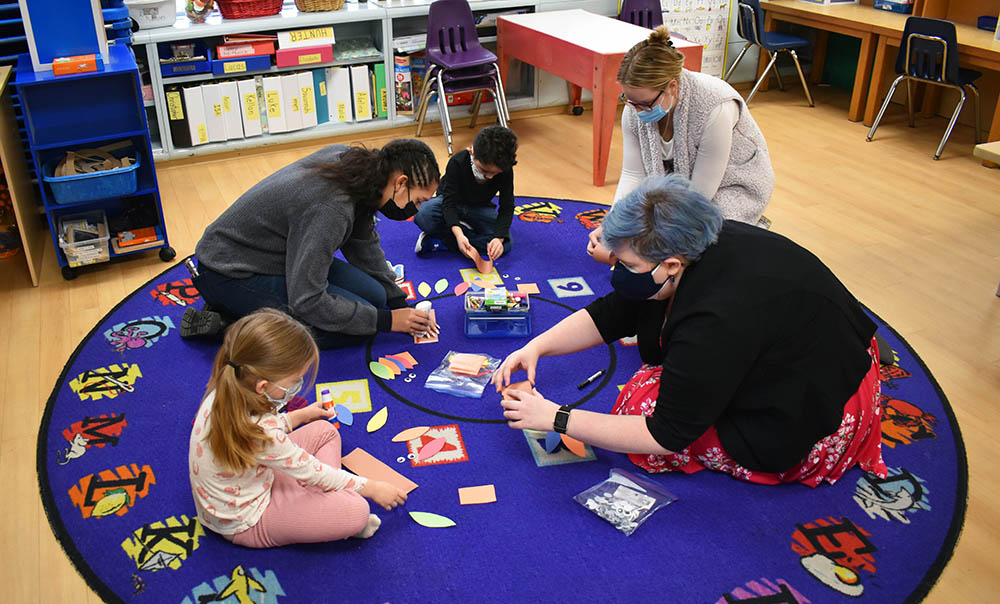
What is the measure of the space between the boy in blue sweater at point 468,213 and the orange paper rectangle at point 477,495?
4.44ft

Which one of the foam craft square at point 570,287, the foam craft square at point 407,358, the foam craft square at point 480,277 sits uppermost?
the foam craft square at point 480,277

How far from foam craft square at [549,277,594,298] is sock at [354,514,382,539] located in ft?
4.75

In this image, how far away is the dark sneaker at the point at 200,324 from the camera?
2.89 m

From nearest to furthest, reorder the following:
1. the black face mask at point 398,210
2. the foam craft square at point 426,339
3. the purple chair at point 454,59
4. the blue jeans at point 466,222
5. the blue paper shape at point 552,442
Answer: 1. the blue paper shape at point 552,442
2. the black face mask at point 398,210
3. the foam craft square at point 426,339
4. the blue jeans at point 466,222
5. the purple chair at point 454,59

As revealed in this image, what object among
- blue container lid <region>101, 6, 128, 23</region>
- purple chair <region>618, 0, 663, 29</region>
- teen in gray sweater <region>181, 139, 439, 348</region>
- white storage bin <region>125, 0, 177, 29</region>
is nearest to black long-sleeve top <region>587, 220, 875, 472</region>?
teen in gray sweater <region>181, 139, 439, 348</region>

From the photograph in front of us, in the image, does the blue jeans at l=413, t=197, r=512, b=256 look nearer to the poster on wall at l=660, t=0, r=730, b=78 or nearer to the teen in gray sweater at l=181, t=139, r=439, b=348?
the teen in gray sweater at l=181, t=139, r=439, b=348

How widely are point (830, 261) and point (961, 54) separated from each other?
2.07 metres

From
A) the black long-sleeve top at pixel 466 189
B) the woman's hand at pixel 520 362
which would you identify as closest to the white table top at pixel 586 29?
the black long-sleeve top at pixel 466 189

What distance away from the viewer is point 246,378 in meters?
1.85

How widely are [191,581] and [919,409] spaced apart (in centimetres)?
225

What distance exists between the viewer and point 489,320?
9.84 ft

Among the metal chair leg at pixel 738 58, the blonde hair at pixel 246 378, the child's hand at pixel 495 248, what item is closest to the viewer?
the blonde hair at pixel 246 378

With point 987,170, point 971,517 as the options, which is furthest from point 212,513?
point 987,170

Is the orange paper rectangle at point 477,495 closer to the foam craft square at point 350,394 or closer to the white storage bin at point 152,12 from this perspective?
the foam craft square at point 350,394
